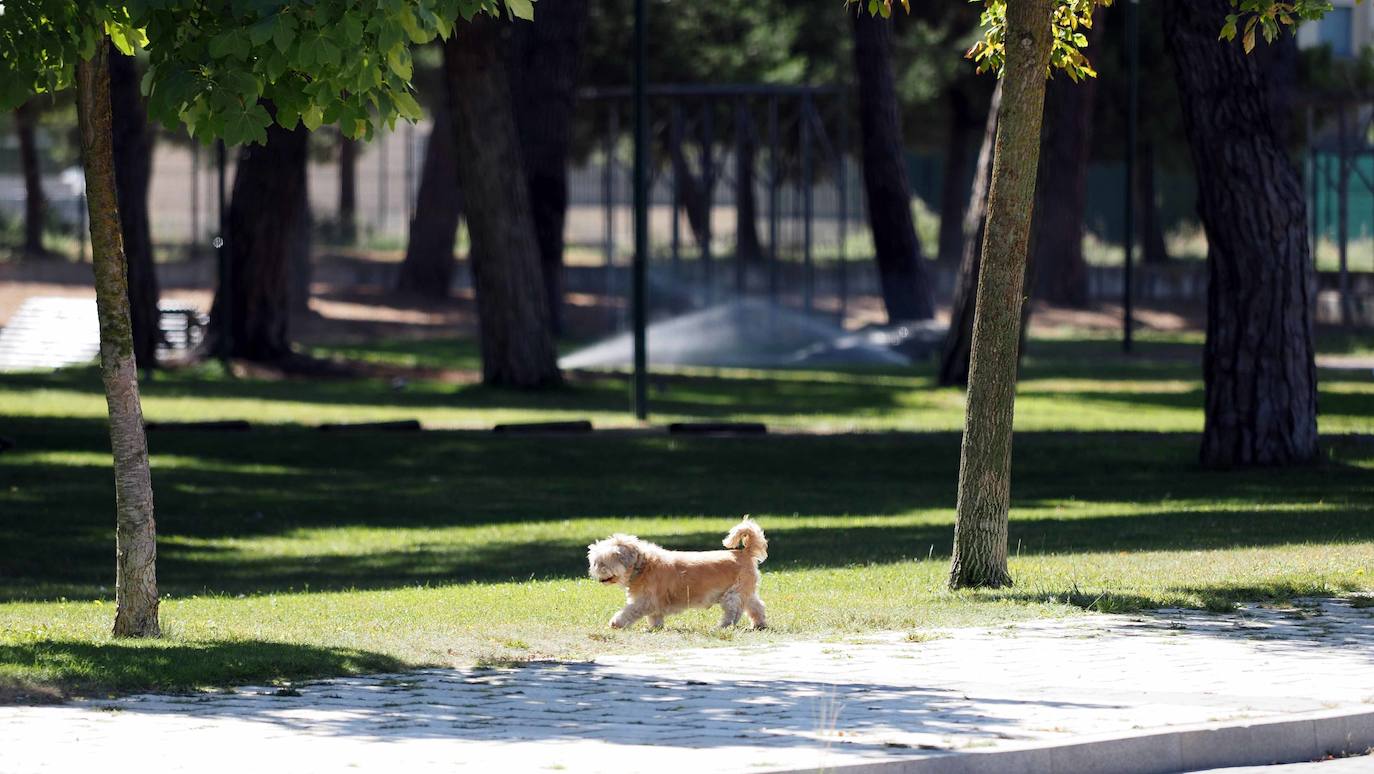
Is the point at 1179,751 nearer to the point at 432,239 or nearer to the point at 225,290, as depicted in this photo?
the point at 225,290

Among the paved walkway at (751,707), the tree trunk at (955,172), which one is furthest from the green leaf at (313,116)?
the tree trunk at (955,172)

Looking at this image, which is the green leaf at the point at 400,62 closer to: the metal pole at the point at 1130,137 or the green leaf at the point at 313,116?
the green leaf at the point at 313,116

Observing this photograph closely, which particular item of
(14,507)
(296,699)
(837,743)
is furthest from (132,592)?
(14,507)

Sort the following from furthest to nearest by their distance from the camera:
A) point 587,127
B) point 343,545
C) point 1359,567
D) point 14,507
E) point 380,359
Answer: point 587,127
point 380,359
point 14,507
point 343,545
point 1359,567

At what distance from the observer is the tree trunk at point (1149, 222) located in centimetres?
5747

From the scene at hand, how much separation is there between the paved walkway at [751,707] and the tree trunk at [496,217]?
19.9 meters

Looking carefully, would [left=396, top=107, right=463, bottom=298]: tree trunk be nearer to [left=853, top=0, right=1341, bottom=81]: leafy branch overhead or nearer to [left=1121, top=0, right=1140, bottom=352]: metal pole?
[left=1121, top=0, right=1140, bottom=352]: metal pole

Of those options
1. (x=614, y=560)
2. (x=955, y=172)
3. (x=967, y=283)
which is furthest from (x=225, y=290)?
(x=955, y=172)

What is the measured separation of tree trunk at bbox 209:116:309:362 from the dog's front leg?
24003mm

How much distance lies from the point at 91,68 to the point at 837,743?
198 inches

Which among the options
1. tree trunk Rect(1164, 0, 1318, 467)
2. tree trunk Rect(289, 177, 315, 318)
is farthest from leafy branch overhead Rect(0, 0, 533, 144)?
tree trunk Rect(289, 177, 315, 318)

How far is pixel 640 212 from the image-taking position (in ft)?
83.8

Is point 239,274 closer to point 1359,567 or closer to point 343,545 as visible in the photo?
point 343,545

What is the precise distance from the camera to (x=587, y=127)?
61250 millimetres
